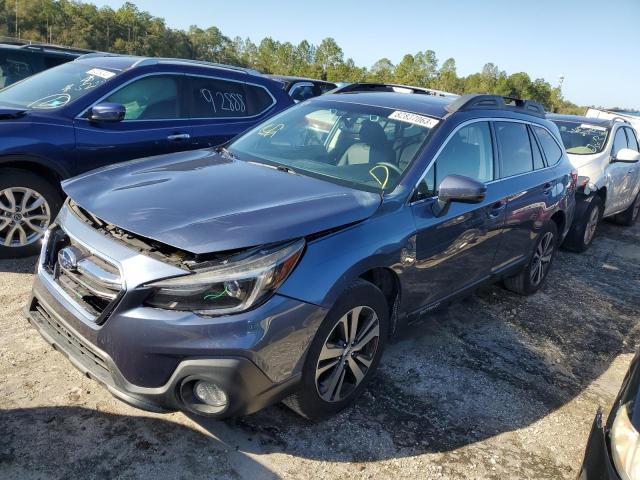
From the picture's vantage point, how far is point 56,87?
16.7 feet

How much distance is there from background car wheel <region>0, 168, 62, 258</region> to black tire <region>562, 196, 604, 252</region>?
5.78 meters

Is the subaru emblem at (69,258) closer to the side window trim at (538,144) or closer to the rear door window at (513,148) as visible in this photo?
the rear door window at (513,148)

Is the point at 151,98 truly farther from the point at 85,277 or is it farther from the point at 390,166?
the point at 85,277

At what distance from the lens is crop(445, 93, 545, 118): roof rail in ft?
12.6

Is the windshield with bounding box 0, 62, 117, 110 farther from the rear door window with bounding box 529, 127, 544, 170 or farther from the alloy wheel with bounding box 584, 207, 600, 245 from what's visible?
the alloy wheel with bounding box 584, 207, 600, 245

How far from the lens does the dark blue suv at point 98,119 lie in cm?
446

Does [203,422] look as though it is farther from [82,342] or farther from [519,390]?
[519,390]

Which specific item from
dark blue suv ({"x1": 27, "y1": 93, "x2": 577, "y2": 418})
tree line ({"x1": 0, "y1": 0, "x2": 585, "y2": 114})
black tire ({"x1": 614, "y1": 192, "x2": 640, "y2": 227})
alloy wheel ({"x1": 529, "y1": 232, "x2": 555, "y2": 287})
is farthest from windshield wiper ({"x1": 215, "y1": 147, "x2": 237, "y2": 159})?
tree line ({"x1": 0, "y1": 0, "x2": 585, "y2": 114})

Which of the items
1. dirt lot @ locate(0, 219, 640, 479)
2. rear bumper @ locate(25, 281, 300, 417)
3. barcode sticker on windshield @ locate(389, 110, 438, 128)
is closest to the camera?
rear bumper @ locate(25, 281, 300, 417)

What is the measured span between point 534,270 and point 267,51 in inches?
2919

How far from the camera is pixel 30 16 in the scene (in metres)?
62.2

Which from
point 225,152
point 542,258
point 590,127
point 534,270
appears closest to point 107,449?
point 225,152

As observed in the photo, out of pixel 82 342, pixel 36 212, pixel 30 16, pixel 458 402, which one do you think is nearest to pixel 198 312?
pixel 82 342

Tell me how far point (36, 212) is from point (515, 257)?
396cm
